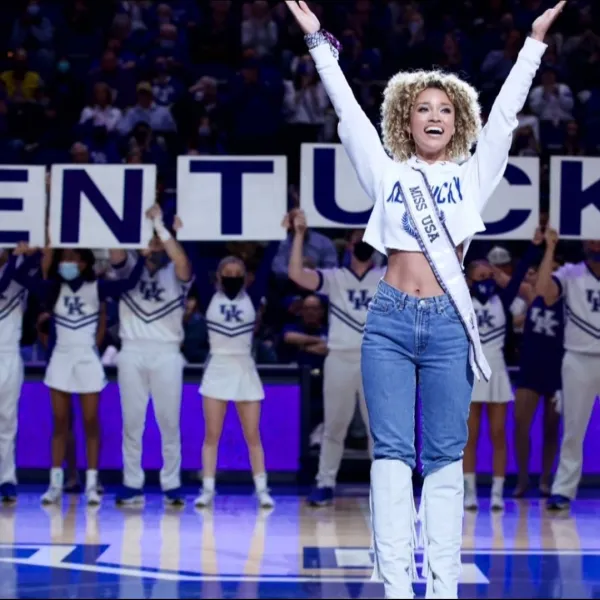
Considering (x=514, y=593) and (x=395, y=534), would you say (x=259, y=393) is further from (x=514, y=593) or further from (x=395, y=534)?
(x=395, y=534)

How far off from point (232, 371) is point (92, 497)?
1245 millimetres

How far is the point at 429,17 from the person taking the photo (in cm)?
1428

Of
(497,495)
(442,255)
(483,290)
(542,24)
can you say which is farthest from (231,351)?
(542,24)

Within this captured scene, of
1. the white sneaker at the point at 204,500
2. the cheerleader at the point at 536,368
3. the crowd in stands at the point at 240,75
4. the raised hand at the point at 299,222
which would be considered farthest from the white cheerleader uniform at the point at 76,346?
the cheerleader at the point at 536,368

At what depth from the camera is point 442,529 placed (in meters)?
4.23

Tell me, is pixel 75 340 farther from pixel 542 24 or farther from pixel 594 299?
pixel 542 24

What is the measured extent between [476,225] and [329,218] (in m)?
4.19

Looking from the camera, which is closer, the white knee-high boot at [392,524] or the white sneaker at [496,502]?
the white knee-high boot at [392,524]

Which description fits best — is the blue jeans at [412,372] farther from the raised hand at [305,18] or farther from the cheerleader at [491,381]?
the cheerleader at [491,381]

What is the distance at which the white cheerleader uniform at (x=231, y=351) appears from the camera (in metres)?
9.02

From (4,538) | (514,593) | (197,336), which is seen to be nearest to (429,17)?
(197,336)

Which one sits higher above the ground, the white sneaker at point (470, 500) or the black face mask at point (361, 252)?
the black face mask at point (361, 252)

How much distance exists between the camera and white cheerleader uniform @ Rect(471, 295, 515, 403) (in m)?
9.00

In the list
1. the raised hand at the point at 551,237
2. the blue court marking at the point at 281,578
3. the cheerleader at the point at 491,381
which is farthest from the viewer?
the cheerleader at the point at 491,381
